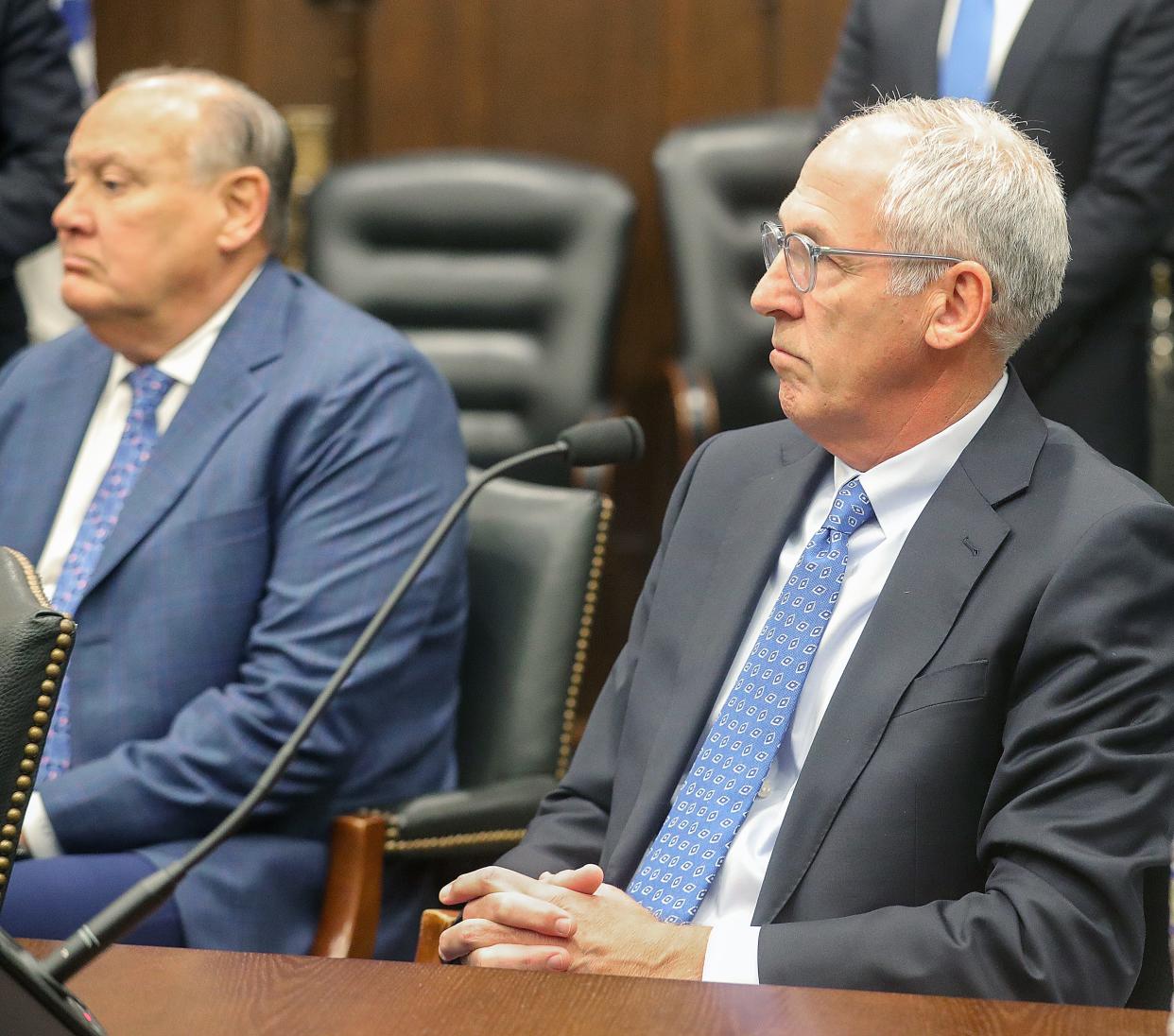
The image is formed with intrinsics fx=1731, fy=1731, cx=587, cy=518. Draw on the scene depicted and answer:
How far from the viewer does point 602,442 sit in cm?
188

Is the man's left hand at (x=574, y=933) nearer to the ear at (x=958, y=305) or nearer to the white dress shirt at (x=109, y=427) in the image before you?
the ear at (x=958, y=305)

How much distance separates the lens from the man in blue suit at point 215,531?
7.10 feet

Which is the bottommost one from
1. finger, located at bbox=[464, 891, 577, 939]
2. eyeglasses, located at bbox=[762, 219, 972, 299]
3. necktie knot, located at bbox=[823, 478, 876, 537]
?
finger, located at bbox=[464, 891, 577, 939]

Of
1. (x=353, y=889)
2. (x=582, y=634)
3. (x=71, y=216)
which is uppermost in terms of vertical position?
(x=71, y=216)

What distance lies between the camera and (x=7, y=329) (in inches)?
136

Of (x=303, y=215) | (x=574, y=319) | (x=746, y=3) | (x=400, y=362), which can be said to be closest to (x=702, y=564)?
(x=400, y=362)

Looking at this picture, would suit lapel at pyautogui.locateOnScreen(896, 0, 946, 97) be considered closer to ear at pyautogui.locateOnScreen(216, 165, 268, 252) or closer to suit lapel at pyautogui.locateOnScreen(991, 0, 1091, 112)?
suit lapel at pyautogui.locateOnScreen(991, 0, 1091, 112)

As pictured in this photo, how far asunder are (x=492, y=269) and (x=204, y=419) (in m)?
1.55

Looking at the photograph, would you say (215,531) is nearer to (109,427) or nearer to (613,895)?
(109,427)

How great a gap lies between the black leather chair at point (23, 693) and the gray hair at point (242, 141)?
1186mm

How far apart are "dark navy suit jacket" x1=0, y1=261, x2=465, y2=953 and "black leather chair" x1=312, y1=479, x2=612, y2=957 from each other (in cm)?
5

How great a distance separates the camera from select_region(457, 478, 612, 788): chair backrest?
2287mm

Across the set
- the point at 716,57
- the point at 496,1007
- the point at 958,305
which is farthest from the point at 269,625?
the point at 716,57

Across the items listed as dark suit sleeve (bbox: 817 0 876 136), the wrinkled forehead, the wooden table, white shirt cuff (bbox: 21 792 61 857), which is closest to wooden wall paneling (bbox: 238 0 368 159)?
dark suit sleeve (bbox: 817 0 876 136)
